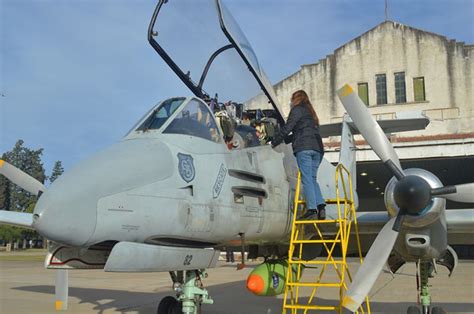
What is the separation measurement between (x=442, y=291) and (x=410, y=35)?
692 inches

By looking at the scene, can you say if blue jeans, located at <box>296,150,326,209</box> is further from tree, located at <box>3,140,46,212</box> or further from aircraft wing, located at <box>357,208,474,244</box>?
tree, located at <box>3,140,46,212</box>

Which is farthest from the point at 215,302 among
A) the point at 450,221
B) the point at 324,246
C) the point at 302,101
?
the point at 302,101

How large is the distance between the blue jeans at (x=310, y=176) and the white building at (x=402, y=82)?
17.8 meters

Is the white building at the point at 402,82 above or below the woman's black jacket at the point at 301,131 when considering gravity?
above

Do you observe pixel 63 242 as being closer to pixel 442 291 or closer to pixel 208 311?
pixel 208 311

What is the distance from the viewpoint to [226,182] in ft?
19.4

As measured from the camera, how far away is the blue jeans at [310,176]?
6.52m

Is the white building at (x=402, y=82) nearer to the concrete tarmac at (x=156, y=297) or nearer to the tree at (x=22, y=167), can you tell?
the concrete tarmac at (x=156, y=297)

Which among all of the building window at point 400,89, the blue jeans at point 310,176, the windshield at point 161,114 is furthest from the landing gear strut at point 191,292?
the building window at point 400,89

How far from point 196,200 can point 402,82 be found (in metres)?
25.8

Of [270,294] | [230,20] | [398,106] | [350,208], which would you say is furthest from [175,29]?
[398,106]

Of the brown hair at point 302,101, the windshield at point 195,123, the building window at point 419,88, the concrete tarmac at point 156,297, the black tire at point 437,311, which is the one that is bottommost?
the concrete tarmac at point 156,297

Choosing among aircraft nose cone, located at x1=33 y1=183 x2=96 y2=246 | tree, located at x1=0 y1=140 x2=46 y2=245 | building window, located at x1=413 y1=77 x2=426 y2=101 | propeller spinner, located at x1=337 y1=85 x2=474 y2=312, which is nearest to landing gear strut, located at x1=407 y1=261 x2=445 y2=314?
propeller spinner, located at x1=337 y1=85 x2=474 y2=312

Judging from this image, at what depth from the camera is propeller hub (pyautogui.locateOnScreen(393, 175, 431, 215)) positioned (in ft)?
19.7
